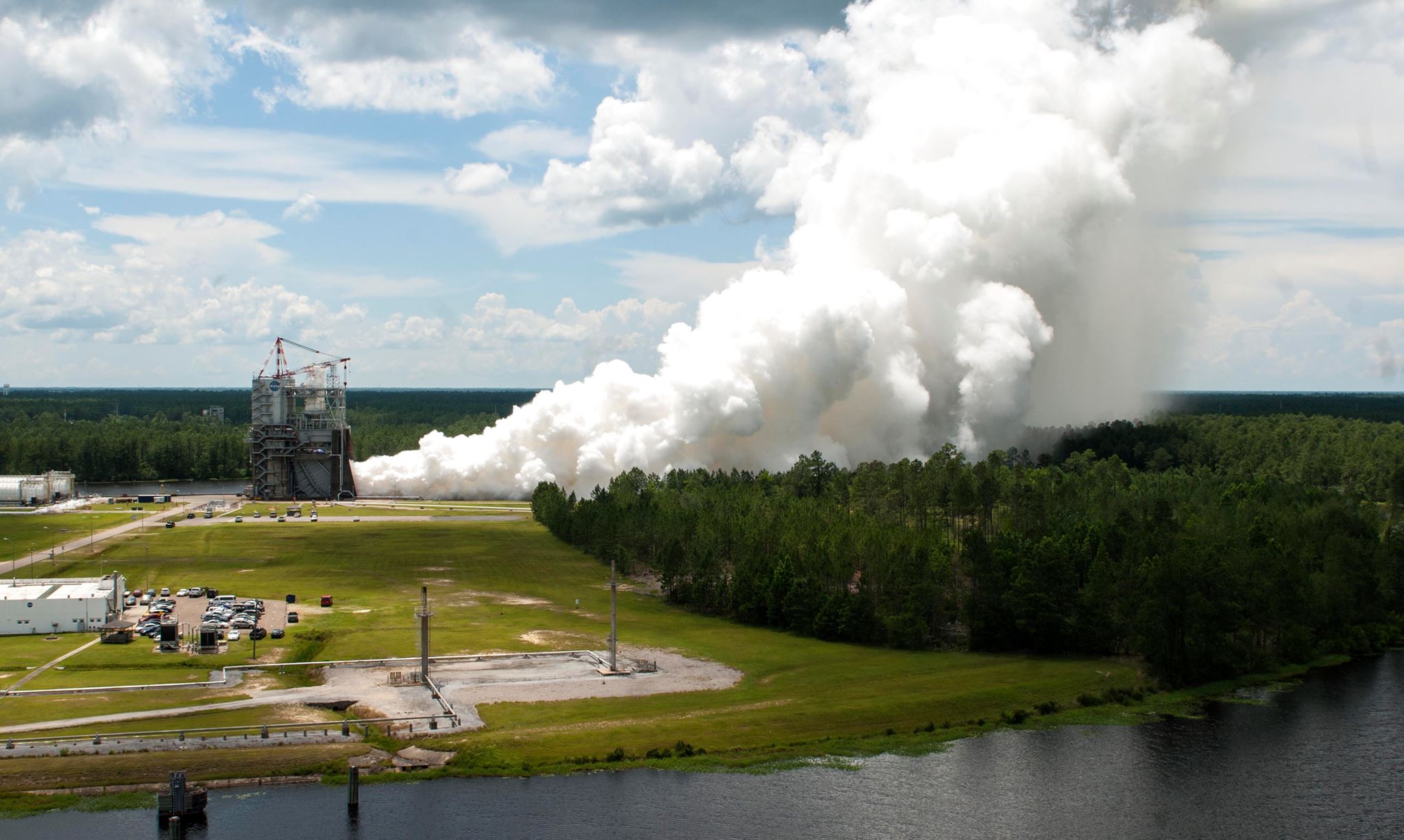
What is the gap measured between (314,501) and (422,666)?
104 m

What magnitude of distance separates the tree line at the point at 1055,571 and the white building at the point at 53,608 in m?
37.2

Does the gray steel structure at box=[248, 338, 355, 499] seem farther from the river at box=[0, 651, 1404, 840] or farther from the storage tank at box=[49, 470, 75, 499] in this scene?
the river at box=[0, 651, 1404, 840]

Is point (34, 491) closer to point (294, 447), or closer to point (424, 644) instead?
point (294, 447)

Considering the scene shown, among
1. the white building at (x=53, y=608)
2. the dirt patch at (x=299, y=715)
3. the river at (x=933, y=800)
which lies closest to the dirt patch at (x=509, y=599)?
the white building at (x=53, y=608)

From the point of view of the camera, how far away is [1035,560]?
76.5 metres

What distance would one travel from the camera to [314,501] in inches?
6388

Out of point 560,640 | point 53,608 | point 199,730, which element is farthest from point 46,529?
point 199,730

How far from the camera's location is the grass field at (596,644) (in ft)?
184

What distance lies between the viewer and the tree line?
71.8m

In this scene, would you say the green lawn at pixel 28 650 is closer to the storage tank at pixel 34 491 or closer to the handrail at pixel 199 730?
the handrail at pixel 199 730

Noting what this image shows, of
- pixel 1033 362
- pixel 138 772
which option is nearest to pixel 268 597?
pixel 138 772

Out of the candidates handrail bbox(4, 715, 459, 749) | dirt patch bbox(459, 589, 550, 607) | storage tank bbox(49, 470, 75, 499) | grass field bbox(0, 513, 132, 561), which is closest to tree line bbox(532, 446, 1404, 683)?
dirt patch bbox(459, 589, 550, 607)

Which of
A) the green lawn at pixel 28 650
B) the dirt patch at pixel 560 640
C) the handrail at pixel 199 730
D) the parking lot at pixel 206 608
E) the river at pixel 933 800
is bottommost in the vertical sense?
the river at pixel 933 800

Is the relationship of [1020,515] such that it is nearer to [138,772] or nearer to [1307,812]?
[1307,812]
